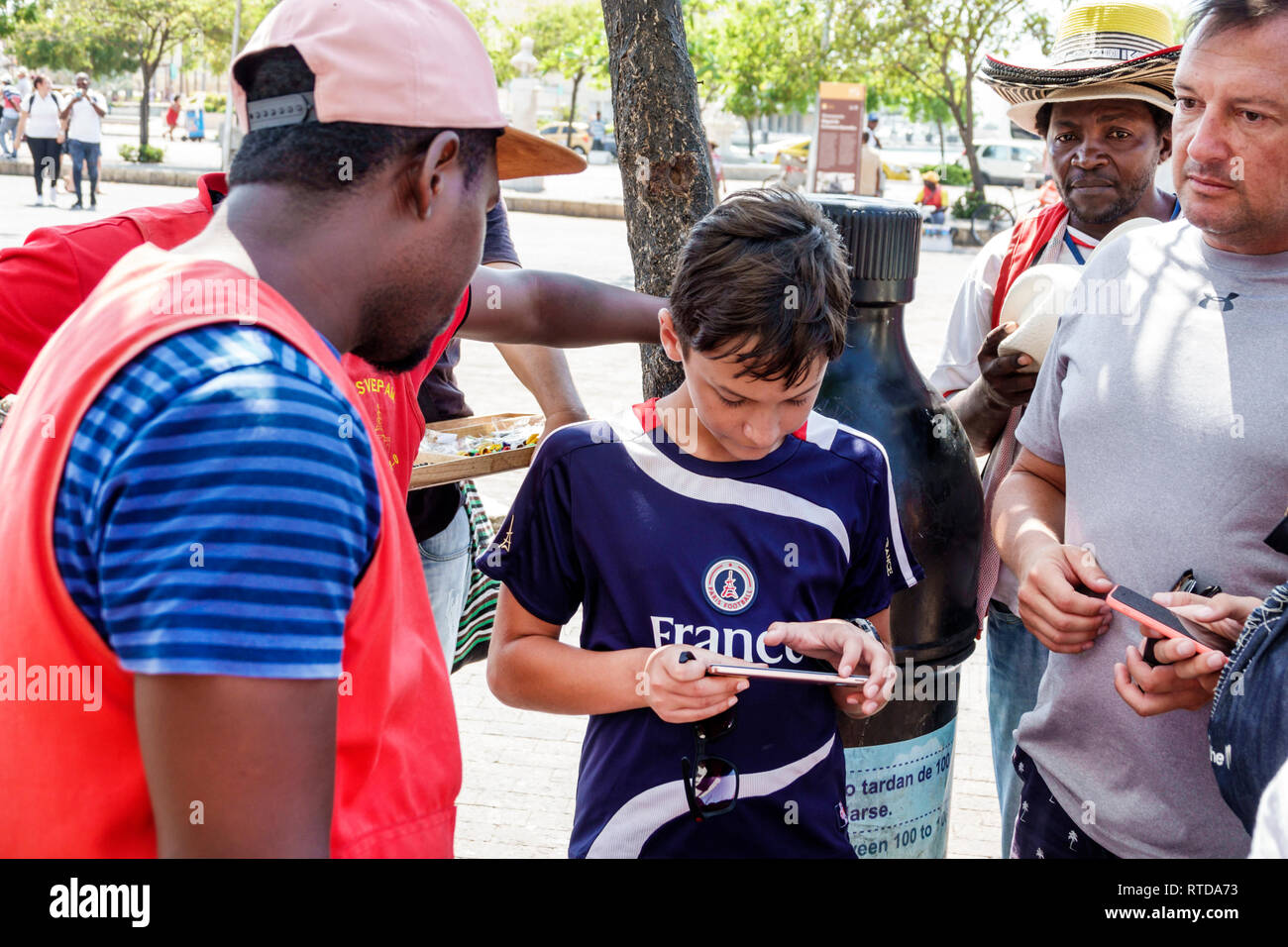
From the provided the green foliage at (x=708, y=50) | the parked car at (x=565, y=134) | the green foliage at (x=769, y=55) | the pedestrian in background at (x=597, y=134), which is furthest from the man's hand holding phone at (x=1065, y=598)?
the pedestrian in background at (x=597, y=134)

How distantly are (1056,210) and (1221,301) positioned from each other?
1166 millimetres

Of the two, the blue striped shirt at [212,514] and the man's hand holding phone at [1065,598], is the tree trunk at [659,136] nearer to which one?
the man's hand holding phone at [1065,598]

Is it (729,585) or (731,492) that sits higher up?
(731,492)

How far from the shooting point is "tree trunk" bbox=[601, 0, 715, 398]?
9.61 ft

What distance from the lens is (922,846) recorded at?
2402mm

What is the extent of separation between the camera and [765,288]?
6.09ft

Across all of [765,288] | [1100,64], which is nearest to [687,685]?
[765,288]

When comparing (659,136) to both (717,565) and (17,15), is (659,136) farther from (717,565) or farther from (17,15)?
(17,15)

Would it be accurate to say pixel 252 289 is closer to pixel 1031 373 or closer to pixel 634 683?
pixel 634 683

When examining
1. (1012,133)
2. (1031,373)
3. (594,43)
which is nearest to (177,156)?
(594,43)

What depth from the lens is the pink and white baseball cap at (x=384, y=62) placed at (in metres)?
1.27

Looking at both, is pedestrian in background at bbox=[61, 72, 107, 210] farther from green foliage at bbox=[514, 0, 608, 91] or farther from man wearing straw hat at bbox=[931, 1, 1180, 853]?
green foliage at bbox=[514, 0, 608, 91]

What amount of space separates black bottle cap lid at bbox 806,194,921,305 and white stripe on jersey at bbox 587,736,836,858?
3.17ft

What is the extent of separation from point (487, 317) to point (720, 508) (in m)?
0.78
